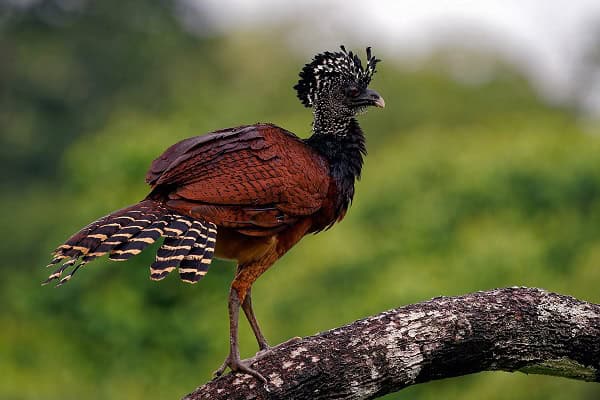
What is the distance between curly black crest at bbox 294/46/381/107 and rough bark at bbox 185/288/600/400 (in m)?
2.12

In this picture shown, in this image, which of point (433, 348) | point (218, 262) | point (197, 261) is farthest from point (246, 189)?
point (218, 262)

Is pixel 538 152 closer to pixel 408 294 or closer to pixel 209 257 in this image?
pixel 408 294

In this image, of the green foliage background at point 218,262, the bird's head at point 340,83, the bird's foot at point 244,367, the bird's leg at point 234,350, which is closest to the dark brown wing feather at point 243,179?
the bird's leg at point 234,350

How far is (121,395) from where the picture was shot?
19688 millimetres

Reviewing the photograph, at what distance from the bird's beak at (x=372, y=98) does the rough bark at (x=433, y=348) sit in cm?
183

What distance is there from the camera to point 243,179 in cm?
703

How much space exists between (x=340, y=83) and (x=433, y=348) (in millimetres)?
2395

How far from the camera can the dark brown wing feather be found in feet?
22.6

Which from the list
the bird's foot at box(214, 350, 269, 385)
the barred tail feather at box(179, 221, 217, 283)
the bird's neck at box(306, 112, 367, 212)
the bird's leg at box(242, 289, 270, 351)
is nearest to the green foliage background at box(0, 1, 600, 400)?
the bird's neck at box(306, 112, 367, 212)

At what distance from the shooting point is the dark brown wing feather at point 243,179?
22.6ft

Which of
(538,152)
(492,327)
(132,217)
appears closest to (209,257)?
(132,217)

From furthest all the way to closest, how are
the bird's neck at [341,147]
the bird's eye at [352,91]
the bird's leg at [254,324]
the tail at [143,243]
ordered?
1. the bird's eye at [352,91]
2. the bird's neck at [341,147]
3. the bird's leg at [254,324]
4. the tail at [143,243]

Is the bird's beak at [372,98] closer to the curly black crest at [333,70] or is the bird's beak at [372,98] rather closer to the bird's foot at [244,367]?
the curly black crest at [333,70]

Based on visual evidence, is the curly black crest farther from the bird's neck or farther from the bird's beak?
the bird's neck
